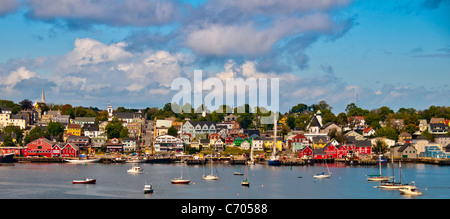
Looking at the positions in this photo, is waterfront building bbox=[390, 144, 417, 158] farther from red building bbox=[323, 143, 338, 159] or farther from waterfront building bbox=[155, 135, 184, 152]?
waterfront building bbox=[155, 135, 184, 152]

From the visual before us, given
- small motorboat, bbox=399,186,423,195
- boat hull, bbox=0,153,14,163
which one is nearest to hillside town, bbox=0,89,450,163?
boat hull, bbox=0,153,14,163

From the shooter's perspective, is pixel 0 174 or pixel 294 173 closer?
pixel 0 174

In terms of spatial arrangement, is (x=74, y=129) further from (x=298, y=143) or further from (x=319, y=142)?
(x=319, y=142)

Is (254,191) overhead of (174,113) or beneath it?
beneath

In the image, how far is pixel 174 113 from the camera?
11988cm

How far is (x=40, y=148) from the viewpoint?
256ft

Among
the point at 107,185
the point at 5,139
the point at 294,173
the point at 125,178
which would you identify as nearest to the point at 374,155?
the point at 294,173

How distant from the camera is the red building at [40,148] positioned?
77312 mm

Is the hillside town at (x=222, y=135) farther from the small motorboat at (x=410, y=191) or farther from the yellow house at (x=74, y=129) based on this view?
the small motorboat at (x=410, y=191)

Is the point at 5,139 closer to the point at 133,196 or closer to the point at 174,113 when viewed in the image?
the point at 174,113

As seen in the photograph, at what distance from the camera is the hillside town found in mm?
79250
